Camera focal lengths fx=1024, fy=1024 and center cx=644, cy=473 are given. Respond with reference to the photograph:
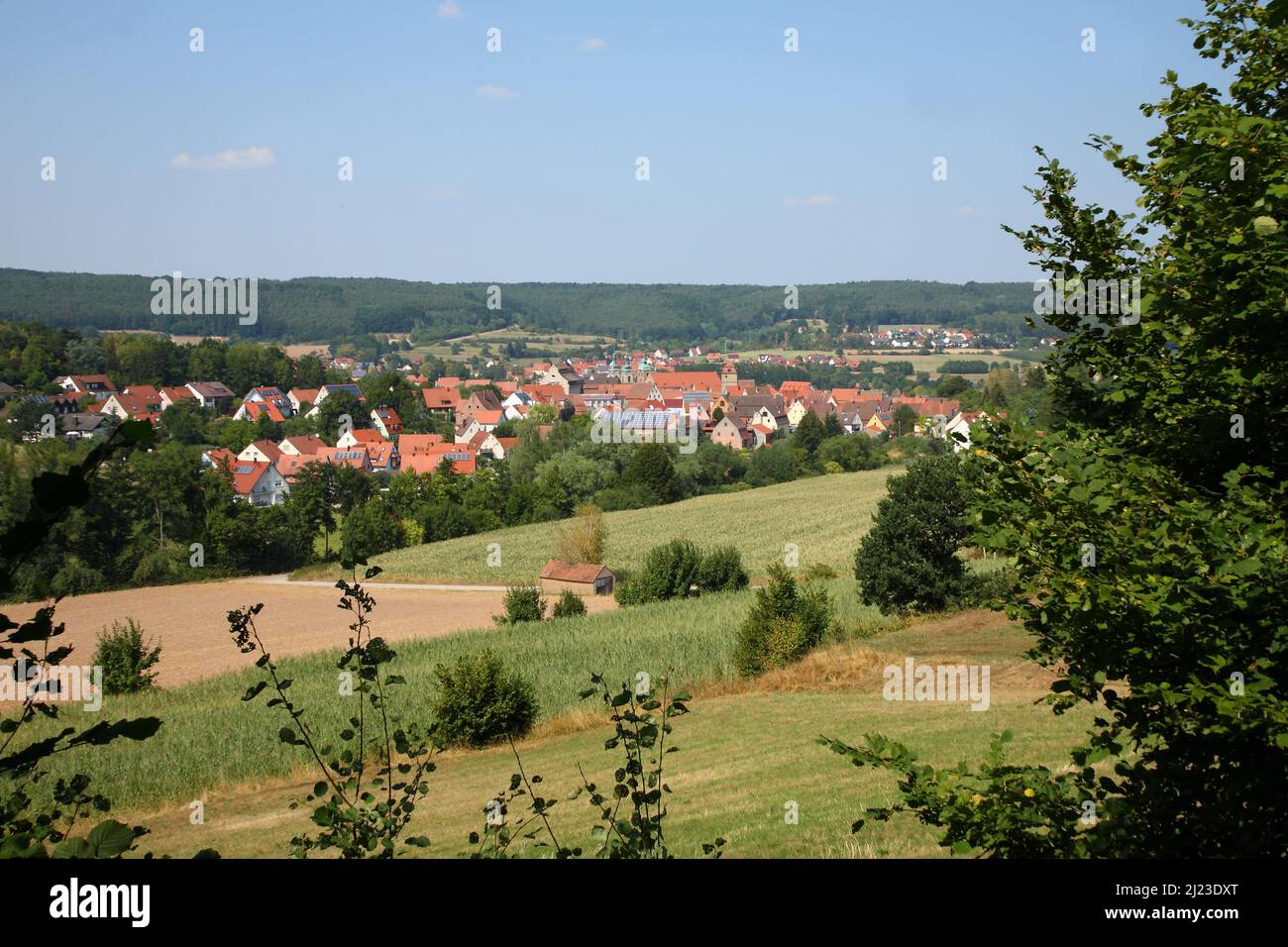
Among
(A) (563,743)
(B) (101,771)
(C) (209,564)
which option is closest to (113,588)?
(C) (209,564)

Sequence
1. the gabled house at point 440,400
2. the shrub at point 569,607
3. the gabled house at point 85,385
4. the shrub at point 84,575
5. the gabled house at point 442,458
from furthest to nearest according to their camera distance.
Result: 1. the gabled house at point 440,400
2. the gabled house at point 85,385
3. the gabled house at point 442,458
4. the shrub at point 84,575
5. the shrub at point 569,607

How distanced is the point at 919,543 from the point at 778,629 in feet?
19.0

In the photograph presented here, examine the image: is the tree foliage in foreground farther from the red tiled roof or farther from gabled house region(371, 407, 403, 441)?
gabled house region(371, 407, 403, 441)

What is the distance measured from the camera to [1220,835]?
3.74 meters

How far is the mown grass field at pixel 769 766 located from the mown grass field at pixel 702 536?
2213 centimetres

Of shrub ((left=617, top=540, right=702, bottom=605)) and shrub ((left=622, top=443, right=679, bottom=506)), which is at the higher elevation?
shrub ((left=622, top=443, right=679, bottom=506))

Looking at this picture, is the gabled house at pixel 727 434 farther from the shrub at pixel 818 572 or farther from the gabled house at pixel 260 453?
the shrub at pixel 818 572

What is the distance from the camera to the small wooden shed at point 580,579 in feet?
152

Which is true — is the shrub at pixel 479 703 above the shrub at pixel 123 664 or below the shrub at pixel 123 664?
above

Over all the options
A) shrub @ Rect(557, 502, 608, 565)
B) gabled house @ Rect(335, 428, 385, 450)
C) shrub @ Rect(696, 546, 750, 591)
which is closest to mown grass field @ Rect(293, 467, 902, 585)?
shrub @ Rect(557, 502, 608, 565)

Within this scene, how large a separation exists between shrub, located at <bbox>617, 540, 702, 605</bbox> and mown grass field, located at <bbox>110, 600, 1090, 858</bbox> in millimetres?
17272

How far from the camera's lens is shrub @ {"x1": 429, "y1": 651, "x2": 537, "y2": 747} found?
1923 centimetres

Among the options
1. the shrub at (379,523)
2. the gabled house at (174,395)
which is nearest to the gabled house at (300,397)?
the gabled house at (174,395)
